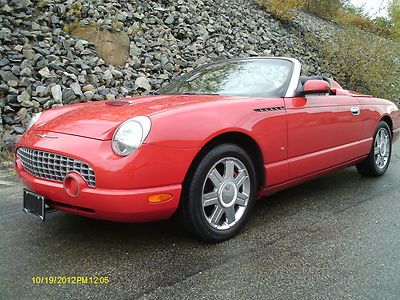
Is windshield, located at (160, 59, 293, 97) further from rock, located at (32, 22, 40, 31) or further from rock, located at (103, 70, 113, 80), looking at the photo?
rock, located at (32, 22, 40, 31)

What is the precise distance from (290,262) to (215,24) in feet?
34.3

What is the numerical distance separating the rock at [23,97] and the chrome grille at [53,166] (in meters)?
4.09

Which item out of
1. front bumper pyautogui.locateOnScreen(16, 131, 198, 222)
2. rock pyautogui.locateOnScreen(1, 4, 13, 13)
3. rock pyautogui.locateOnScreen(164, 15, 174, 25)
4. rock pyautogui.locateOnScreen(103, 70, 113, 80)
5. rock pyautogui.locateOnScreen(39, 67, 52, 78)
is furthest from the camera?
rock pyautogui.locateOnScreen(164, 15, 174, 25)

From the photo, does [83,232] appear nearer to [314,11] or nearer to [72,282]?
[72,282]

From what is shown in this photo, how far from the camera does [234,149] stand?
9.26ft

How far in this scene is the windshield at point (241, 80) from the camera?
3388 millimetres

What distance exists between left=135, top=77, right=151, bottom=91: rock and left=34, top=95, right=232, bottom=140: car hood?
4.95 meters

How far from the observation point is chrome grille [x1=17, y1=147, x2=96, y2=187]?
2.38 m

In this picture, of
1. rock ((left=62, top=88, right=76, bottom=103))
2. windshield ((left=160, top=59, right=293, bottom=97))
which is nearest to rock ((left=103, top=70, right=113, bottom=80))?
rock ((left=62, top=88, right=76, bottom=103))

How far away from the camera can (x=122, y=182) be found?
2.33 m

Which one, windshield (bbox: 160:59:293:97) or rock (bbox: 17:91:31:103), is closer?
windshield (bbox: 160:59:293:97)

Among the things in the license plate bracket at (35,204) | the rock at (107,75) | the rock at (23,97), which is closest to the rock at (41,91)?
the rock at (23,97)

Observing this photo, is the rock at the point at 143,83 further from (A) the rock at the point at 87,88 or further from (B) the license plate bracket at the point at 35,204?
(B) the license plate bracket at the point at 35,204

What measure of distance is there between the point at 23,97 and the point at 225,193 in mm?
4882
